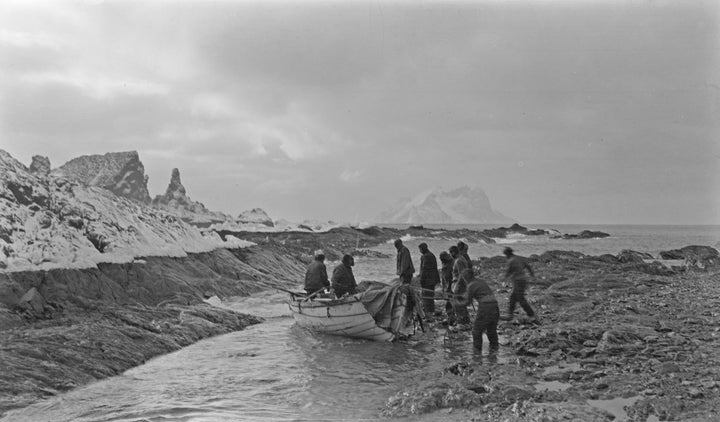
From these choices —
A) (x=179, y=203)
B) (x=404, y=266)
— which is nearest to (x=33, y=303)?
(x=404, y=266)

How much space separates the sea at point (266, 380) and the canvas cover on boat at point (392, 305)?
65 centimetres

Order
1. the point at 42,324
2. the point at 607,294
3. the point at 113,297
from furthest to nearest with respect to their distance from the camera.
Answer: the point at 607,294 → the point at 113,297 → the point at 42,324

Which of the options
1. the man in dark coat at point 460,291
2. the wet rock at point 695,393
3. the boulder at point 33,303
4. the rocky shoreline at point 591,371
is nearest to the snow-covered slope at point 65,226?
the boulder at point 33,303

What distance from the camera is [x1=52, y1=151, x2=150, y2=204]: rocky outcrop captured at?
121 m

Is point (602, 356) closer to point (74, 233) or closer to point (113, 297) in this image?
point (113, 297)

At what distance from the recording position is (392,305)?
13766 mm

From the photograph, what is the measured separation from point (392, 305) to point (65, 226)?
9.68m

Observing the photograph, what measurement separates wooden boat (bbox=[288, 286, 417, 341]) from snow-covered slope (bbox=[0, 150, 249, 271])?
690 cm

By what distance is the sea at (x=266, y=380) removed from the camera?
26.2 ft

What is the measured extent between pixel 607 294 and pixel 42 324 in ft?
59.7

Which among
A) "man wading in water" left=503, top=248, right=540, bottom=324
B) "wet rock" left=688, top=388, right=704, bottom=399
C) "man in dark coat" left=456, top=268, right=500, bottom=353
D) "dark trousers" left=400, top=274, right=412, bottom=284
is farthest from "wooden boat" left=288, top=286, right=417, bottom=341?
"wet rock" left=688, top=388, right=704, bottom=399

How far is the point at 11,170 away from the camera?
50.4ft

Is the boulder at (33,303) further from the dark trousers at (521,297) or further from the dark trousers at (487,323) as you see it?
the dark trousers at (521,297)

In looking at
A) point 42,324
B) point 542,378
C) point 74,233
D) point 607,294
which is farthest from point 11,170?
point 607,294
